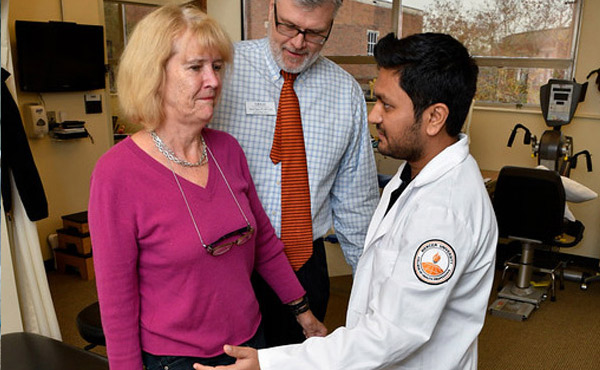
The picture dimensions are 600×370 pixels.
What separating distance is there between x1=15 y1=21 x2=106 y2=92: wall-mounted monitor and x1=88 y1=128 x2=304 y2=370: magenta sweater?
10.9 feet

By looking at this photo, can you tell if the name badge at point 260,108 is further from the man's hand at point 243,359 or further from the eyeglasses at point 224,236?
the man's hand at point 243,359

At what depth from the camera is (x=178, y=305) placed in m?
1.22

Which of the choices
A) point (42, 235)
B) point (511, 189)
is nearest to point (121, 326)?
point (511, 189)

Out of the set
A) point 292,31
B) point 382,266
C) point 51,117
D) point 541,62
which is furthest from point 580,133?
point 51,117

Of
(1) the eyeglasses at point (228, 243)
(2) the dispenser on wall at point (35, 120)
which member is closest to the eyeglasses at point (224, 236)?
(1) the eyeglasses at point (228, 243)

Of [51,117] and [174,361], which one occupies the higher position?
[51,117]

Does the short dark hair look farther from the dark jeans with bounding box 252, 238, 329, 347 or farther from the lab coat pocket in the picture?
the dark jeans with bounding box 252, 238, 329, 347

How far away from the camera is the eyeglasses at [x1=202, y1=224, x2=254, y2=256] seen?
1234 millimetres

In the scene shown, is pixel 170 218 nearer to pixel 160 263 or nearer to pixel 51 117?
pixel 160 263

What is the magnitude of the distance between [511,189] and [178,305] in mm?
3007

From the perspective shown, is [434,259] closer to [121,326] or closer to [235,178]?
[235,178]

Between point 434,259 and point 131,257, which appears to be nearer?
point 434,259

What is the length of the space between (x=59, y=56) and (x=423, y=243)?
13.2 ft

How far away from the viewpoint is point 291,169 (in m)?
1.63
